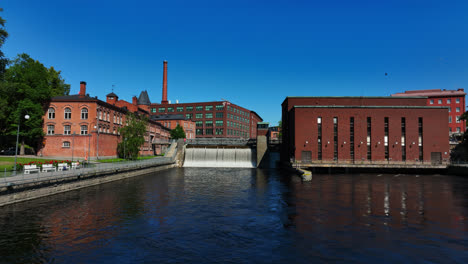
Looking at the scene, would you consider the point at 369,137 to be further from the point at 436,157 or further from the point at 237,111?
the point at 237,111

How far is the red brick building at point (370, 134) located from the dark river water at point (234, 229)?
29.9 meters

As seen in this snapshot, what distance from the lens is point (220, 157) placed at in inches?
2840

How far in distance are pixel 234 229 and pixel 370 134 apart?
167ft

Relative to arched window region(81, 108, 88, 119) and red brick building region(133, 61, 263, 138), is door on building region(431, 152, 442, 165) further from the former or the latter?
red brick building region(133, 61, 263, 138)

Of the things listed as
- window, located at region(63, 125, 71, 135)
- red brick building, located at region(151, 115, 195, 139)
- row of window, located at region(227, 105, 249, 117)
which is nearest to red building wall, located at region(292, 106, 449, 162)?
window, located at region(63, 125, 71, 135)

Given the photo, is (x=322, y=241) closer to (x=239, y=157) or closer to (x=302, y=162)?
(x=302, y=162)

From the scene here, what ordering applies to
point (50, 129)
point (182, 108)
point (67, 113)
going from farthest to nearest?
point (182, 108) < point (67, 113) < point (50, 129)

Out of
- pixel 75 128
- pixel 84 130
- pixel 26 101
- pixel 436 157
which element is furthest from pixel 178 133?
pixel 436 157

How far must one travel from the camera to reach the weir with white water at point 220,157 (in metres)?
71.4

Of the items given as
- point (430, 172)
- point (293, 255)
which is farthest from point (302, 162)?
point (293, 255)

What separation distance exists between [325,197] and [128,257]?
69.8 feet

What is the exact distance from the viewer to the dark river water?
13.6m

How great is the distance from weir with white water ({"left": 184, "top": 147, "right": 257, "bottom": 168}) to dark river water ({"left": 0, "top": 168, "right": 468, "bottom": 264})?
41841 mm

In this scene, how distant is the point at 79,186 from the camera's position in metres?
32.7
